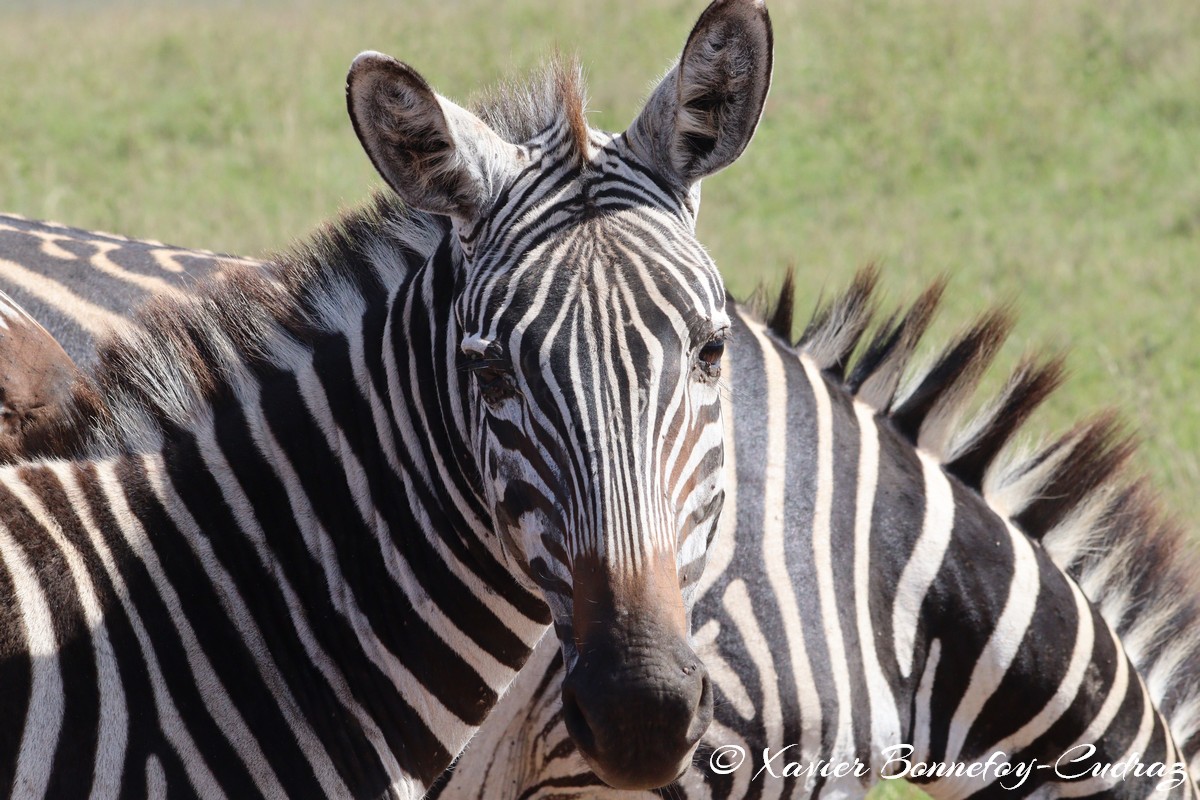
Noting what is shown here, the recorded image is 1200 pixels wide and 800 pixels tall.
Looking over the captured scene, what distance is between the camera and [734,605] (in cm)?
387

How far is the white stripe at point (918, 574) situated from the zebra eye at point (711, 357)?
5.07 feet

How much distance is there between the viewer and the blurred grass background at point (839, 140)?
406 inches

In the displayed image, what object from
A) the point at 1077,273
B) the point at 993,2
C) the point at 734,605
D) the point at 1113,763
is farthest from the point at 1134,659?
the point at 993,2

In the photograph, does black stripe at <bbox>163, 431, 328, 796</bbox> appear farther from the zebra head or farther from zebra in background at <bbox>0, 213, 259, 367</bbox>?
zebra in background at <bbox>0, 213, 259, 367</bbox>

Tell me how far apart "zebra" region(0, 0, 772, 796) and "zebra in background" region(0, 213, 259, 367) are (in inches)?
86.4

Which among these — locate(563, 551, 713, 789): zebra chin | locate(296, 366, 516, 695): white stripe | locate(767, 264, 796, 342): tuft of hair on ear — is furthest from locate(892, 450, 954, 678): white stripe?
locate(563, 551, 713, 789): zebra chin

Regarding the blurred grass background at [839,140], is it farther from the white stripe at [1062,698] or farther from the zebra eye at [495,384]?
the zebra eye at [495,384]

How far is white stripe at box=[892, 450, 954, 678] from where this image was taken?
4.00 m

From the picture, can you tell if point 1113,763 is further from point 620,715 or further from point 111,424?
point 111,424

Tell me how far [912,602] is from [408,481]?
5.96 feet

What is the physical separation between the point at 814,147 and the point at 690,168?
1059 cm

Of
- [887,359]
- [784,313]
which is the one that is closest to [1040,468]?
[887,359]

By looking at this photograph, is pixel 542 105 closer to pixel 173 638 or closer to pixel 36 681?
pixel 173 638

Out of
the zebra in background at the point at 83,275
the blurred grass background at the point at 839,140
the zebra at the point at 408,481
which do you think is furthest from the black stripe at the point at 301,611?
the blurred grass background at the point at 839,140
